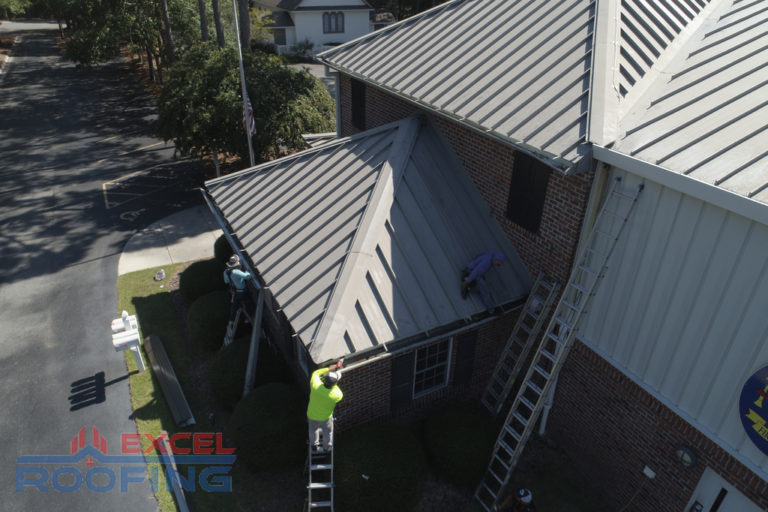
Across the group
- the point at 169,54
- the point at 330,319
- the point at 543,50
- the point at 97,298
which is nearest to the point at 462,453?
the point at 330,319

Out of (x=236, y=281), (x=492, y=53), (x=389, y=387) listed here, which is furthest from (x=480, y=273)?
Answer: (x=236, y=281)

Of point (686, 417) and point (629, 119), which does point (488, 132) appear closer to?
point (629, 119)

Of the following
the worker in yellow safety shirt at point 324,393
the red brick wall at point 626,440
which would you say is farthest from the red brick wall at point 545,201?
the worker in yellow safety shirt at point 324,393

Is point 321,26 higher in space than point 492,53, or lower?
lower

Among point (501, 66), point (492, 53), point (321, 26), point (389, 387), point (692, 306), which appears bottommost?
point (389, 387)

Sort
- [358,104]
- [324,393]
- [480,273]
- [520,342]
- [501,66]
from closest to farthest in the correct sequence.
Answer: [324,393] → [480,273] → [520,342] → [501,66] → [358,104]

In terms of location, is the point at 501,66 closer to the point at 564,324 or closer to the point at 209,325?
the point at 564,324

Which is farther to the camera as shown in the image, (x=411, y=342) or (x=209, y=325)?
(x=209, y=325)
